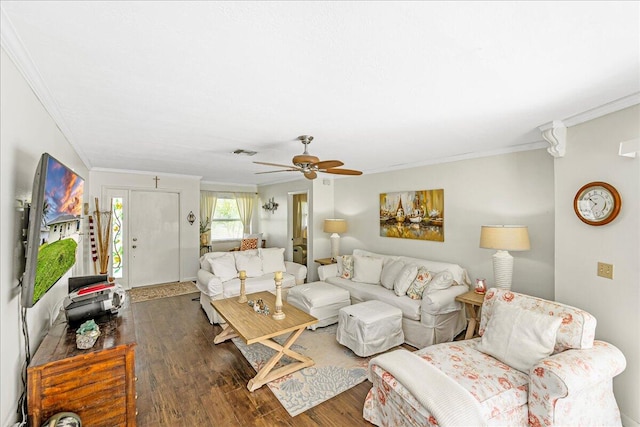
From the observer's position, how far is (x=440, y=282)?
3252 millimetres

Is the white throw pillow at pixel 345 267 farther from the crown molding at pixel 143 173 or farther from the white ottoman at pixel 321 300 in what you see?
the crown molding at pixel 143 173

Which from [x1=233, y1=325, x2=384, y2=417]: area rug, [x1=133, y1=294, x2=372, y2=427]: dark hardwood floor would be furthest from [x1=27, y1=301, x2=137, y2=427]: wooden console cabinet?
[x1=233, y1=325, x2=384, y2=417]: area rug

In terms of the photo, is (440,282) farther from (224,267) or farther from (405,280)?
(224,267)

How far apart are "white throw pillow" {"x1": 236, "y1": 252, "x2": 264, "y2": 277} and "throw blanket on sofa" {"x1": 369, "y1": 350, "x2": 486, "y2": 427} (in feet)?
9.28

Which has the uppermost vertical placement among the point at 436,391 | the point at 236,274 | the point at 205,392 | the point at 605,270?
the point at 605,270

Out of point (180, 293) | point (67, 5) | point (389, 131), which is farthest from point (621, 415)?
point (180, 293)

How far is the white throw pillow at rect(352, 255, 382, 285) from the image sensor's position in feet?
13.5

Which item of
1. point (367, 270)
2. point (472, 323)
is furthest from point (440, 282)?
point (367, 270)

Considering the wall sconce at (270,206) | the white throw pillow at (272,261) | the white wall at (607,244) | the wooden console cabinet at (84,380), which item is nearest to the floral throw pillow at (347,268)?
the white throw pillow at (272,261)

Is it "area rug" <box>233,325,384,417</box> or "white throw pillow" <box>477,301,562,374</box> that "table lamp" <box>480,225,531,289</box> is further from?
"area rug" <box>233,325,384,417</box>

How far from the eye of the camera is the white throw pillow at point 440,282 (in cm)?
323

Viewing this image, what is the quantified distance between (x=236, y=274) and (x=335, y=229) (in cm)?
194

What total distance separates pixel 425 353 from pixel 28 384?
7.99ft

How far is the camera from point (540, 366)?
168 cm
